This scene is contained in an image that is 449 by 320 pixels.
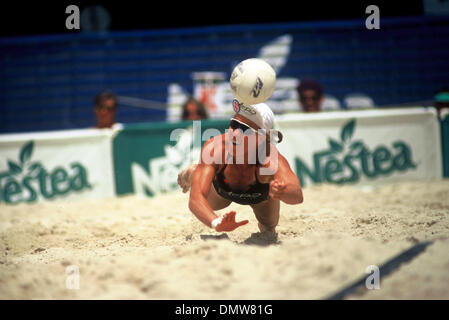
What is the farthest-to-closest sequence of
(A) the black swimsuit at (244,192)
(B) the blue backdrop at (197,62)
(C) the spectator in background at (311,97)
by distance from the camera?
(B) the blue backdrop at (197,62)
(C) the spectator in background at (311,97)
(A) the black swimsuit at (244,192)

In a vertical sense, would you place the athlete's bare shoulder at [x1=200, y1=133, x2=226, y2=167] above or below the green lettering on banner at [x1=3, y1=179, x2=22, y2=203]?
above

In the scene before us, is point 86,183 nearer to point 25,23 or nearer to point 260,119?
point 260,119

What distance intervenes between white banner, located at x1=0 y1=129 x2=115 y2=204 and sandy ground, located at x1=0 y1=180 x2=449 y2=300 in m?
1.12

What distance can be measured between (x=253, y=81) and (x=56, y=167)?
4.33 metres

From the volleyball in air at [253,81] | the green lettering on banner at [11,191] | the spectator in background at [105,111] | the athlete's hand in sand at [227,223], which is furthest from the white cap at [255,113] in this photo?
the green lettering on banner at [11,191]

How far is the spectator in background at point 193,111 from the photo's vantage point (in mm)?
7777

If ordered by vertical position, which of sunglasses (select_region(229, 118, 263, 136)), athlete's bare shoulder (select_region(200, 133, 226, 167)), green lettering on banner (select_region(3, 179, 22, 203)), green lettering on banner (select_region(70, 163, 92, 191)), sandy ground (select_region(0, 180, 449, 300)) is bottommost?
sandy ground (select_region(0, 180, 449, 300))

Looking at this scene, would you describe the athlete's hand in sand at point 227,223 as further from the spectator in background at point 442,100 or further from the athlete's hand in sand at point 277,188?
the spectator in background at point 442,100

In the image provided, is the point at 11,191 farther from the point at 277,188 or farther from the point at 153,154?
the point at 277,188

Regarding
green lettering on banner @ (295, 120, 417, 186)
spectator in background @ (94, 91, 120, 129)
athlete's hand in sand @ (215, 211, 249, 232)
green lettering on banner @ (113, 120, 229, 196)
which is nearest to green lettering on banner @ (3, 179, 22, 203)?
green lettering on banner @ (113, 120, 229, 196)

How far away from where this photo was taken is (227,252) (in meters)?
2.79

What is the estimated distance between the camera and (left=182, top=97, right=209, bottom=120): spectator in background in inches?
306

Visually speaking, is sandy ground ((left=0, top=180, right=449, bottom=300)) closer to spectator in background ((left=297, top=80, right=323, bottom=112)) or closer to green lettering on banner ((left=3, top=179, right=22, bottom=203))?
green lettering on banner ((left=3, top=179, right=22, bottom=203))

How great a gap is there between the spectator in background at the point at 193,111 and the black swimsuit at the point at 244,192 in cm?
436
